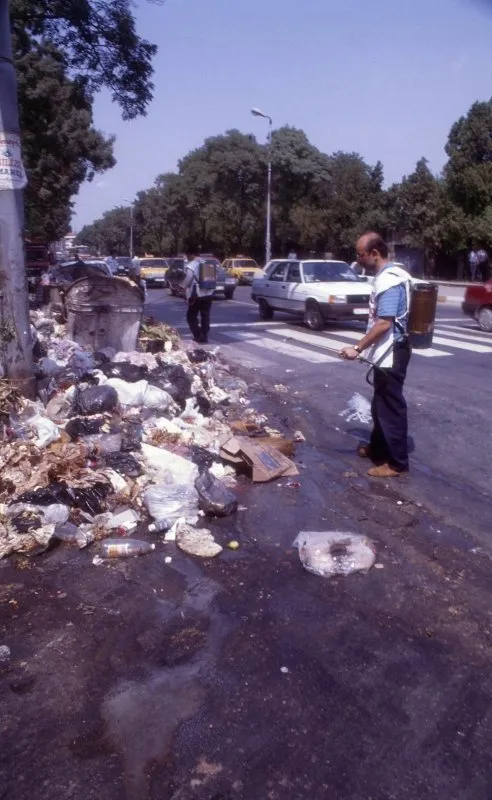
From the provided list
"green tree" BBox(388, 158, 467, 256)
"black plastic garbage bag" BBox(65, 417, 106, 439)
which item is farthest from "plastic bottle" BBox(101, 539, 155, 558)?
"green tree" BBox(388, 158, 467, 256)

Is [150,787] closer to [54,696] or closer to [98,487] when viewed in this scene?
[54,696]

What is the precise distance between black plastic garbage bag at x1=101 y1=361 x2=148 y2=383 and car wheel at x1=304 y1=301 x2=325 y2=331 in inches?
306

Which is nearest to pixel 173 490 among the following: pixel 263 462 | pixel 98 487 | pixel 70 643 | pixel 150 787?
pixel 98 487

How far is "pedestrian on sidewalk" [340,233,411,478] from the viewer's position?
514 centimetres

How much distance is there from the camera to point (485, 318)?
15.1 metres

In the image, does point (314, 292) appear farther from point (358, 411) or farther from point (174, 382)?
point (174, 382)

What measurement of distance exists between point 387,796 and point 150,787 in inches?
32.7

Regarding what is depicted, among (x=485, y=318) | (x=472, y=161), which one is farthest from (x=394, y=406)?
(x=472, y=161)

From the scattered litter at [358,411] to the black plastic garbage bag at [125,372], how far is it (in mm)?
2305

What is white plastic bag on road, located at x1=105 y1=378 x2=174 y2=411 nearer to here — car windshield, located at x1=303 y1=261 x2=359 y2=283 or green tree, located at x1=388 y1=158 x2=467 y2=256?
car windshield, located at x1=303 y1=261 x2=359 y2=283

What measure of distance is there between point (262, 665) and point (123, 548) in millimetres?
1465

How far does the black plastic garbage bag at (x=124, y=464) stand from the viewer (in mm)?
5266

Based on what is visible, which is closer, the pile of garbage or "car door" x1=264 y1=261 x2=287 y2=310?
the pile of garbage

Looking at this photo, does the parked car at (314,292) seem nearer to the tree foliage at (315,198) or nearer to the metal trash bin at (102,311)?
the metal trash bin at (102,311)
